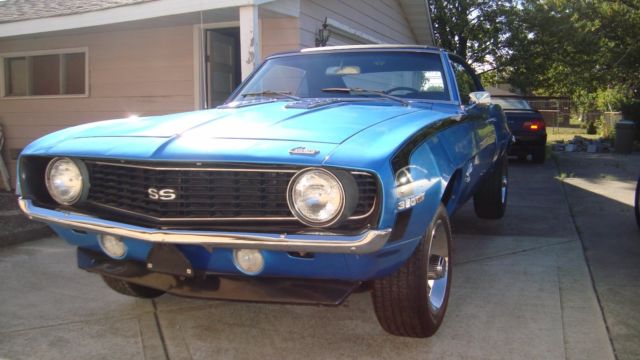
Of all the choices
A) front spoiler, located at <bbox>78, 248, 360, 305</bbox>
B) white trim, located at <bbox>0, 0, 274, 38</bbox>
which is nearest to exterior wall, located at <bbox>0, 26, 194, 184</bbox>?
white trim, located at <bbox>0, 0, 274, 38</bbox>

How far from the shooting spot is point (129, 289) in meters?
3.68

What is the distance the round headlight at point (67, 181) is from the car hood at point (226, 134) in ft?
0.21

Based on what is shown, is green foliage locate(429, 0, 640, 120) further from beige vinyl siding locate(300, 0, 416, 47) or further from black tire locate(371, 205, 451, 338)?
black tire locate(371, 205, 451, 338)

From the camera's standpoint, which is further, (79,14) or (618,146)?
(618,146)

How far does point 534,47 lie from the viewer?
2233 centimetres

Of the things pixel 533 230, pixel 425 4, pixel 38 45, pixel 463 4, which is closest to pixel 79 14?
pixel 38 45

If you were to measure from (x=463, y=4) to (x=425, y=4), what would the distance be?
10.2 m

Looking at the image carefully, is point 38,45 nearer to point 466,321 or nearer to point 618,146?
point 466,321

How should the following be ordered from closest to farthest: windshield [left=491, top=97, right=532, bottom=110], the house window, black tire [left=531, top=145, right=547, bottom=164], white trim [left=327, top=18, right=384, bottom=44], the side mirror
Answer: the side mirror, white trim [left=327, top=18, right=384, bottom=44], the house window, black tire [left=531, top=145, right=547, bottom=164], windshield [left=491, top=97, right=532, bottom=110]

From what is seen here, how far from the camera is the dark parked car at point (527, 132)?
39.8ft

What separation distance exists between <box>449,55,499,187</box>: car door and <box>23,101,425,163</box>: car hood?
2.87ft

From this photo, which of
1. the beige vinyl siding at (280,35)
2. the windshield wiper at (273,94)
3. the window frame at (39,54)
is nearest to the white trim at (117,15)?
the beige vinyl siding at (280,35)

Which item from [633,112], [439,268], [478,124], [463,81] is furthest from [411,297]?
[633,112]

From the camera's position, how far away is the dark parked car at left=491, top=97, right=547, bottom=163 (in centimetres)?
1212
